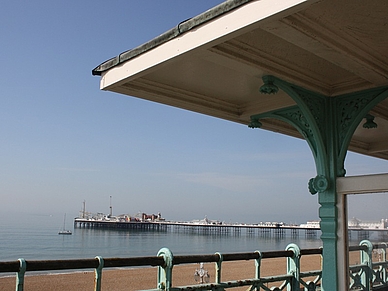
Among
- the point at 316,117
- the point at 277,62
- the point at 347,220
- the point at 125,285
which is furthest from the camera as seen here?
the point at 125,285

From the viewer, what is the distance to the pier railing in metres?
3.17

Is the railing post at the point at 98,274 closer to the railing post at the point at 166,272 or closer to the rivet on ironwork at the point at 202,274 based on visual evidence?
the railing post at the point at 166,272

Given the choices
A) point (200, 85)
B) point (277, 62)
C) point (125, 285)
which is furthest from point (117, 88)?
point (125, 285)

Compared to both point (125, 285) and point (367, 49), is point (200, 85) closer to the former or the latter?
point (367, 49)

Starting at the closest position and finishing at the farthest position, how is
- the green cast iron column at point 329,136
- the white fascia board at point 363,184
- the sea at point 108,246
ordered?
the white fascia board at point 363,184 < the green cast iron column at point 329,136 < the sea at point 108,246

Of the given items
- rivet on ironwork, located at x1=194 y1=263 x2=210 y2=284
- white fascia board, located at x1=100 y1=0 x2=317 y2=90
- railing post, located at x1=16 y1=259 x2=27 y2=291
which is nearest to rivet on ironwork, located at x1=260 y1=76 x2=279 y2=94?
white fascia board, located at x1=100 y1=0 x2=317 y2=90

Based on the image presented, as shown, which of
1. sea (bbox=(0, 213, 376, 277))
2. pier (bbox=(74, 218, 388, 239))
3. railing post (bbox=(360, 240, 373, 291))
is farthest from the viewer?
pier (bbox=(74, 218, 388, 239))

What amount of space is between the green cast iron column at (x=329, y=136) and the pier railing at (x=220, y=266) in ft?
0.84

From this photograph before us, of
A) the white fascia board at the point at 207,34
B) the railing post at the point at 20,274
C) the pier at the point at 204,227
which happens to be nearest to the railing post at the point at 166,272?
the railing post at the point at 20,274

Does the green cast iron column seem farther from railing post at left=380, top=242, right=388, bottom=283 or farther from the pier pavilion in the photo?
railing post at left=380, top=242, right=388, bottom=283

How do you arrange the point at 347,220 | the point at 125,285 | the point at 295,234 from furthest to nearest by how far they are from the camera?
the point at 295,234, the point at 125,285, the point at 347,220

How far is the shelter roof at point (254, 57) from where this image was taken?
2.58 metres

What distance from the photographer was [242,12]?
2.53 meters

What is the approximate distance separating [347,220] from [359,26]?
6.03ft
